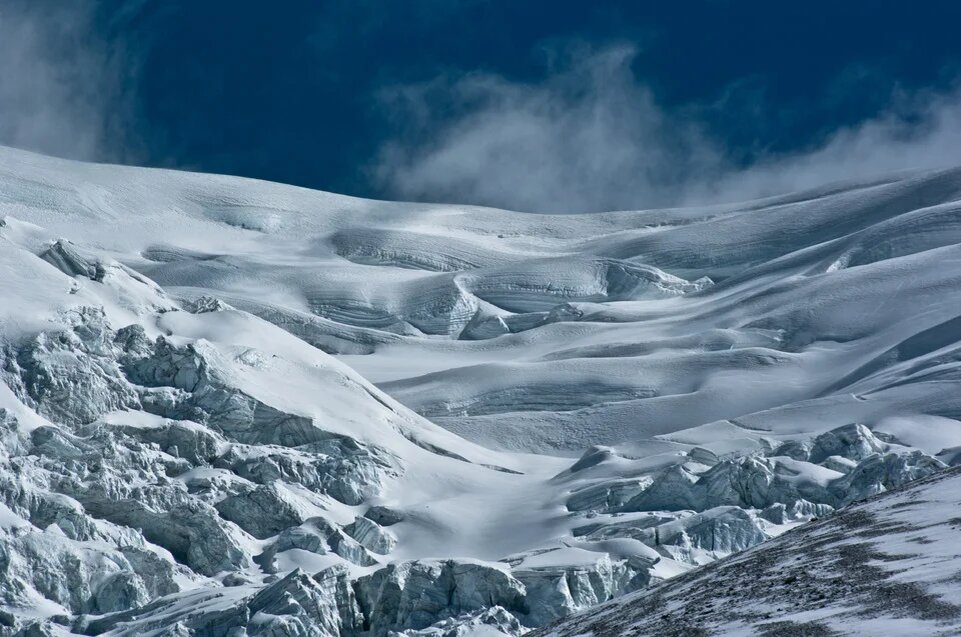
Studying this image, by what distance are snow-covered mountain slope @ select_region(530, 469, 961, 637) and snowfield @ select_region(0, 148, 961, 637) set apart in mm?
96

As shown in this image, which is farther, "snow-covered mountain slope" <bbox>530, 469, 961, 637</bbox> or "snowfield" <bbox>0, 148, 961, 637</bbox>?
"snowfield" <bbox>0, 148, 961, 637</bbox>

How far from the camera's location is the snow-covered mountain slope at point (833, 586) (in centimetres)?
1299

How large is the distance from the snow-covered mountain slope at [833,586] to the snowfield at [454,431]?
96 mm

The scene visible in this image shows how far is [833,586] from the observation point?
47.6ft

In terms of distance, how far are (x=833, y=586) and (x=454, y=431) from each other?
6493 cm

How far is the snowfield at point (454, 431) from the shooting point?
4366 cm

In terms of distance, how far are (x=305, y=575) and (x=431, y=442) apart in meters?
24.9

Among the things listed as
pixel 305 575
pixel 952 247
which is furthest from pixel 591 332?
pixel 305 575

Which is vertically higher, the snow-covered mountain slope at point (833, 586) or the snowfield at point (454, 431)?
the snowfield at point (454, 431)

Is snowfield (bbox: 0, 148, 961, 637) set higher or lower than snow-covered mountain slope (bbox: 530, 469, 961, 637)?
higher

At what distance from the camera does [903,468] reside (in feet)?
169

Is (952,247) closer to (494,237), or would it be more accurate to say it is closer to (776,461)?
(776,461)

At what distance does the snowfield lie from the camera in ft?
143

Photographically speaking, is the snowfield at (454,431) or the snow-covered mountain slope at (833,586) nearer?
the snow-covered mountain slope at (833,586)
